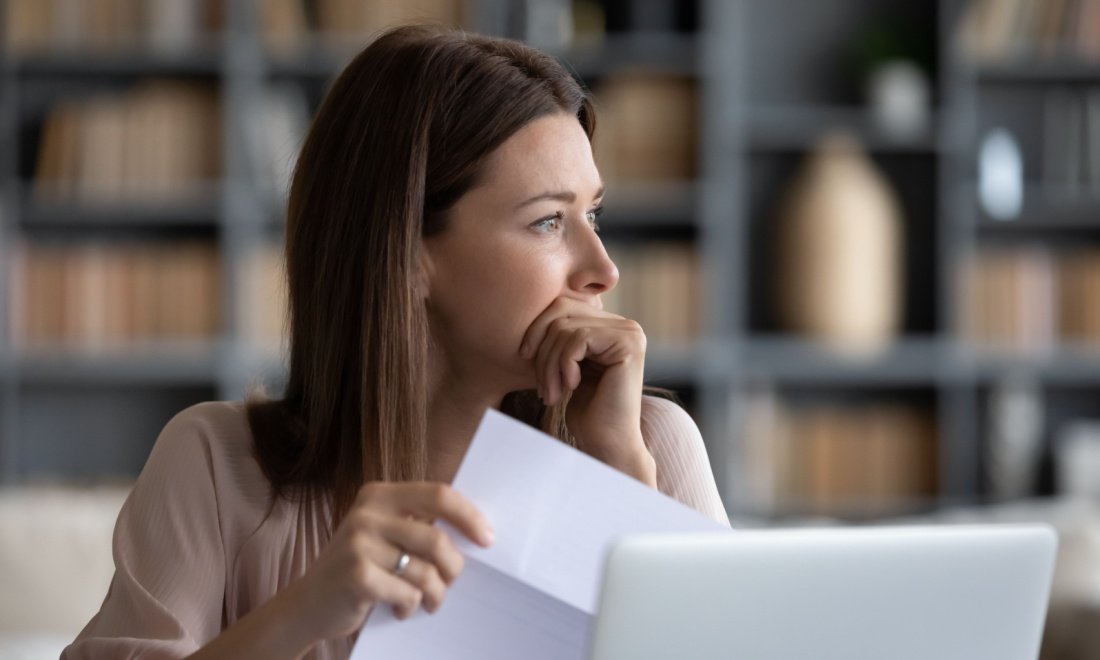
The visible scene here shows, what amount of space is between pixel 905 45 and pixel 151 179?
2287mm

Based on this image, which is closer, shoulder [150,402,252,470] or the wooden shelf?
shoulder [150,402,252,470]

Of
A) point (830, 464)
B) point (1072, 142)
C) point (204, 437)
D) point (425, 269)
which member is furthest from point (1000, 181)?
point (204, 437)

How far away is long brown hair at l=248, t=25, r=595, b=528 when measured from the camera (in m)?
1.08

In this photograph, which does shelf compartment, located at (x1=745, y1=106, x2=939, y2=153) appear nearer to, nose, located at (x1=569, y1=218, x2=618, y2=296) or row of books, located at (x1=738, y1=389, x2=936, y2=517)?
row of books, located at (x1=738, y1=389, x2=936, y2=517)

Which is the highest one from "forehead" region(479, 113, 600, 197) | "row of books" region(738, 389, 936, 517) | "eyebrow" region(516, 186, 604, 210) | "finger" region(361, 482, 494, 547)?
"forehead" region(479, 113, 600, 197)

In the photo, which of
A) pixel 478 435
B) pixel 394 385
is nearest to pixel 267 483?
pixel 394 385

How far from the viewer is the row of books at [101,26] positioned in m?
3.22

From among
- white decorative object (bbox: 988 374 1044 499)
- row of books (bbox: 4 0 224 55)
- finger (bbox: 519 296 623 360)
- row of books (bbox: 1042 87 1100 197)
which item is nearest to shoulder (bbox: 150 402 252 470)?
finger (bbox: 519 296 623 360)

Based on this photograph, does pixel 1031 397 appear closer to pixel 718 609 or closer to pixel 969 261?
pixel 969 261

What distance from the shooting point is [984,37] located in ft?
11.1

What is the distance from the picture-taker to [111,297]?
3252mm

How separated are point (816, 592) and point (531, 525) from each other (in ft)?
0.63

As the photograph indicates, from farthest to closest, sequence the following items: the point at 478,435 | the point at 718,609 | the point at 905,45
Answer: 1. the point at 905,45
2. the point at 478,435
3. the point at 718,609

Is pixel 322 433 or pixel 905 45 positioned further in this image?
pixel 905 45
